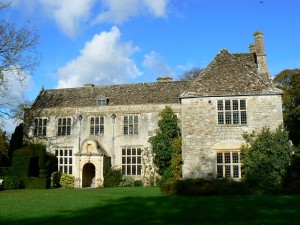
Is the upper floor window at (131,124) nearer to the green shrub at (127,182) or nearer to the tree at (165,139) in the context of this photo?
the tree at (165,139)

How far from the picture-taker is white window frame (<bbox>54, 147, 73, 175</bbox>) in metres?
31.0

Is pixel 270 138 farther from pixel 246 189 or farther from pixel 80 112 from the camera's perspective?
pixel 80 112

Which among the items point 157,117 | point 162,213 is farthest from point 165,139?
point 162,213

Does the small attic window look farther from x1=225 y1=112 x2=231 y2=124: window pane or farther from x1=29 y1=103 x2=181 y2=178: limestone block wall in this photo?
x1=225 y1=112 x2=231 y2=124: window pane

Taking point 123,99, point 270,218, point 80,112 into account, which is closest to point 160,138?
point 123,99

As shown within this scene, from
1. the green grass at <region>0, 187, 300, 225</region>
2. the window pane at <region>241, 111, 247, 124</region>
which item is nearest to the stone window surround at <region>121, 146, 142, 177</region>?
the window pane at <region>241, 111, 247, 124</region>

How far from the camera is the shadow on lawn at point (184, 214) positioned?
1029 cm

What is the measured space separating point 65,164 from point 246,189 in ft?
58.6

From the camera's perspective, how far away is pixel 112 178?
2816 cm

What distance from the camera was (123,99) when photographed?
103 feet

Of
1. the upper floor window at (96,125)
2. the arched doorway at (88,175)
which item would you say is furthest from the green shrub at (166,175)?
the upper floor window at (96,125)

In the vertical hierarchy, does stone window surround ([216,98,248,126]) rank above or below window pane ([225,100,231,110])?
below

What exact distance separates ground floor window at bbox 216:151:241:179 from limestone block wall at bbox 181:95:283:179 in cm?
33

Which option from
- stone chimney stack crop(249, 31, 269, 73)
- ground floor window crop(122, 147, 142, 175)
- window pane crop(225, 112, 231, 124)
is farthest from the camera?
ground floor window crop(122, 147, 142, 175)
